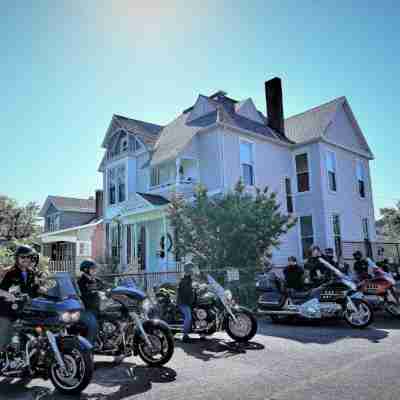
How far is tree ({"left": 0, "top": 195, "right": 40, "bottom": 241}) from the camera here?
32781 mm

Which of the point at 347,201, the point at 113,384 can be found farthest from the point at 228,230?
the point at 347,201

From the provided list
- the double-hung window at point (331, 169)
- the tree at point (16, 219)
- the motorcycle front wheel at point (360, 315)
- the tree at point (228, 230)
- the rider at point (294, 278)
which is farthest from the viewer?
the tree at point (16, 219)

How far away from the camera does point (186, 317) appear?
7.97 m

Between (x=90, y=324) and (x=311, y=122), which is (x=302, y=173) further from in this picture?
(x=90, y=324)

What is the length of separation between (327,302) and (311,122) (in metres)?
16.2

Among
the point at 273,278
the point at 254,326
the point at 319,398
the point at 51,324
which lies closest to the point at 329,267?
the point at 273,278

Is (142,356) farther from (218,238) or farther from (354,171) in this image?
(354,171)

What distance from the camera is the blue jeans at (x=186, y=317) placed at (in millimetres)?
7914

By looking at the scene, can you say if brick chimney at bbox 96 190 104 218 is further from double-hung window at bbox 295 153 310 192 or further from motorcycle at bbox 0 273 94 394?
motorcycle at bbox 0 273 94 394

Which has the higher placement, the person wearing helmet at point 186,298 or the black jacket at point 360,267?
the black jacket at point 360,267

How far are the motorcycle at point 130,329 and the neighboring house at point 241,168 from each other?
1120 centimetres

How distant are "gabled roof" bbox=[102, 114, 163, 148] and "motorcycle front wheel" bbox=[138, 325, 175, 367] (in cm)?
1703

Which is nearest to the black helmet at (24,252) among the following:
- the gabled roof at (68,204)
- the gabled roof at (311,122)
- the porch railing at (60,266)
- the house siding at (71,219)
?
the porch railing at (60,266)

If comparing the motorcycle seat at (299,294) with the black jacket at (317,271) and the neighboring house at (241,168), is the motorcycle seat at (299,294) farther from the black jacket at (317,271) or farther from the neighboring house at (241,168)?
the neighboring house at (241,168)
